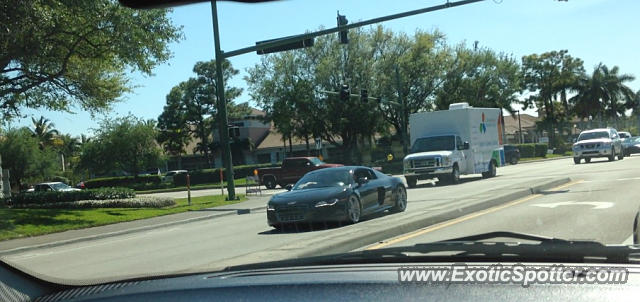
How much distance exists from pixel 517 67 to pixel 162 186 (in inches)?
1472

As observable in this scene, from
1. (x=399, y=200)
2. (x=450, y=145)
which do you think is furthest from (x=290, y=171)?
(x=399, y=200)

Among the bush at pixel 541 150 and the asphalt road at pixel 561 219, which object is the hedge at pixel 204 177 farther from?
the asphalt road at pixel 561 219

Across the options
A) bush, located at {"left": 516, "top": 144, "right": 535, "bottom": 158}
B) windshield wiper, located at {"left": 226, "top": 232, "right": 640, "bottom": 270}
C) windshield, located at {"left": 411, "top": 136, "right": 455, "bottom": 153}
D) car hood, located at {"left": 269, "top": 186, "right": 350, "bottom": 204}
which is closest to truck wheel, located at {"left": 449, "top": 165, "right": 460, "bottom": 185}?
windshield, located at {"left": 411, "top": 136, "right": 455, "bottom": 153}

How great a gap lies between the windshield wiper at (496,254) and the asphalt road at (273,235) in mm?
4687

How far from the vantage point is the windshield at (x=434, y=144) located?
27406 millimetres

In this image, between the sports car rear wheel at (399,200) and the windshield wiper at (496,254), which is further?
the sports car rear wheel at (399,200)

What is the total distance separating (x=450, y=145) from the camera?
27359 millimetres

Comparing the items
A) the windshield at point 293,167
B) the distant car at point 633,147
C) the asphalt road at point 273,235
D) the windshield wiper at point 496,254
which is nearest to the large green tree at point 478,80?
the windshield at point 293,167

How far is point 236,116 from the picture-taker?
7781 cm

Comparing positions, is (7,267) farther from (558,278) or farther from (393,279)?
(558,278)

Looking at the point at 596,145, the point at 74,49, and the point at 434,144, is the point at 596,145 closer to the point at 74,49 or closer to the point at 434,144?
the point at 434,144

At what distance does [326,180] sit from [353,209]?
3.70 ft

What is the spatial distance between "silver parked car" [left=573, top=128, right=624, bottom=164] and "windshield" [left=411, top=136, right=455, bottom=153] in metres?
12.9

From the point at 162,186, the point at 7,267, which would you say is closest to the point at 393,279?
the point at 7,267
